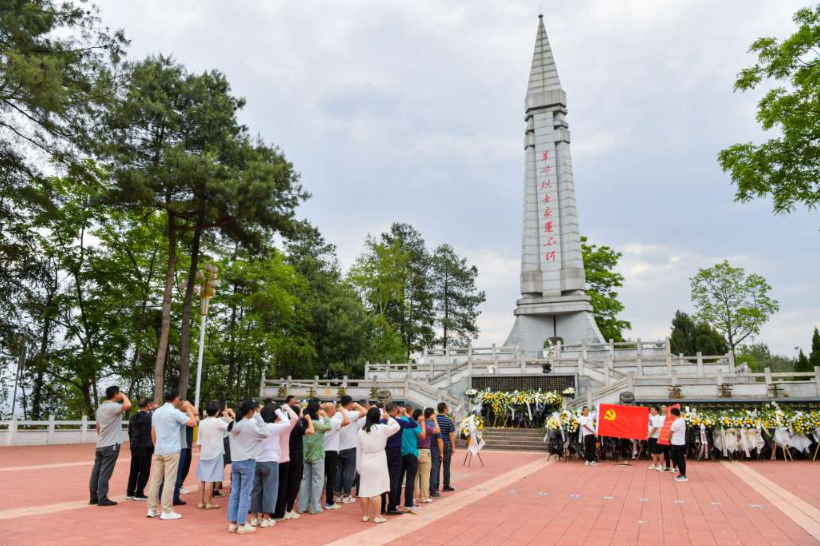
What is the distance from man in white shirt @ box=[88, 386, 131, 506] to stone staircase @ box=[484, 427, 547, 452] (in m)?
12.8

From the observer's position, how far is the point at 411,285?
4753cm

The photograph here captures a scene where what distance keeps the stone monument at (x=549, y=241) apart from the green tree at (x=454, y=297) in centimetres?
1576

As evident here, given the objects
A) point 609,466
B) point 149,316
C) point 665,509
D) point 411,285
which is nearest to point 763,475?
point 609,466

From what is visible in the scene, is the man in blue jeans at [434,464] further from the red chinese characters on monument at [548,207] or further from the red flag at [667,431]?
the red chinese characters on monument at [548,207]

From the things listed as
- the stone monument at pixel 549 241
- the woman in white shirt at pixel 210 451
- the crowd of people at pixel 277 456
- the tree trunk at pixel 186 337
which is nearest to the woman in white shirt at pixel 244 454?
the crowd of people at pixel 277 456

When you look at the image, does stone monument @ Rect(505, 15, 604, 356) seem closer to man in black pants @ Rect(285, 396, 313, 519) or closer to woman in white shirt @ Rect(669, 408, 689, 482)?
woman in white shirt @ Rect(669, 408, 689, 482)

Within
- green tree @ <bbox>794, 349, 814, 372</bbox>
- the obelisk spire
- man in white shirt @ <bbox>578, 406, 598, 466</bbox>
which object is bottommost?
man in white shirt @ <bbox>578, 406, 598, 466</bbox>

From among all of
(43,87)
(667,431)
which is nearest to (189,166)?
(43,87)

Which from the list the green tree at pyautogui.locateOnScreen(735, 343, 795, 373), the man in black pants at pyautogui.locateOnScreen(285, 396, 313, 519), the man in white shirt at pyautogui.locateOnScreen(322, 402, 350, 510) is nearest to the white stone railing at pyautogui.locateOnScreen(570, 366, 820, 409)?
the man in white shirt at pyautogui.locateOnScreen(322, 402, 350, 510)

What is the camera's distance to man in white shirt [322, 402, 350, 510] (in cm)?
793

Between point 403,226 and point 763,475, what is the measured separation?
42.2 meters

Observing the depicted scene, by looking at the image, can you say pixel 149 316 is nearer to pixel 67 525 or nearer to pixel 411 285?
pixel 67 525

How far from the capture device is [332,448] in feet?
26.5

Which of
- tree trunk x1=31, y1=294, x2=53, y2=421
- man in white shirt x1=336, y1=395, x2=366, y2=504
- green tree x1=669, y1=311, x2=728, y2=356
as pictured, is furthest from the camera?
green tree x1=669, y1=311, x2=728, y2=356
